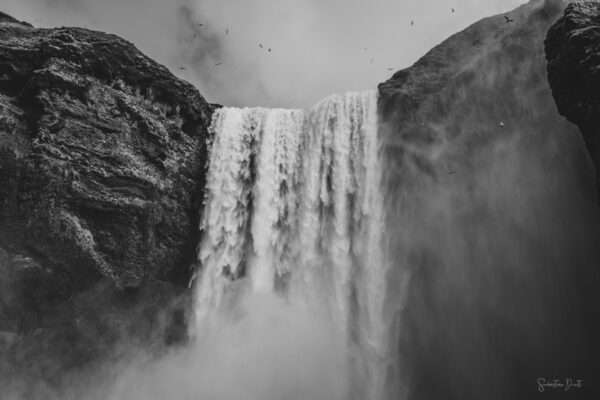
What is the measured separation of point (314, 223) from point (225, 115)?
238 inches

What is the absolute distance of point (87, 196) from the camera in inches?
484

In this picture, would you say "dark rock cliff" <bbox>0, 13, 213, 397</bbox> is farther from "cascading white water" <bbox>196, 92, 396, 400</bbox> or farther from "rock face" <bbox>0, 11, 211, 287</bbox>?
"cascading white water" <bbox>196, 92, 396, 400</bbox>

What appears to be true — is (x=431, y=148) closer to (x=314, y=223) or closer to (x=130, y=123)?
(x=314, y=223)

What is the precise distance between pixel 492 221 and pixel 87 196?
1241 cm

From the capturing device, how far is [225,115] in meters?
16.5

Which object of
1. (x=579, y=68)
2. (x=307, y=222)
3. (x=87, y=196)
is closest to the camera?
(x=579, y=68)

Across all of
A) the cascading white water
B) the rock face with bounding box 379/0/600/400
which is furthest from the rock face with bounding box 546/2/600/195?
the cascading white water

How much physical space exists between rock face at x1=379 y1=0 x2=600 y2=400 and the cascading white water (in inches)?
32.4

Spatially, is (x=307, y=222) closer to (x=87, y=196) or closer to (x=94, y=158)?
(x=87, y=196)

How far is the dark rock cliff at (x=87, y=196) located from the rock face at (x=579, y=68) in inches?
470

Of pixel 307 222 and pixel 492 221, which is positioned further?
pixel 307 222

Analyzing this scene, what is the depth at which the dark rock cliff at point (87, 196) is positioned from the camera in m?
11.3

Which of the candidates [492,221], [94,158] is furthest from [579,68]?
[94,158]

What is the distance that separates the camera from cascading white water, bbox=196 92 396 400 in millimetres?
12906
